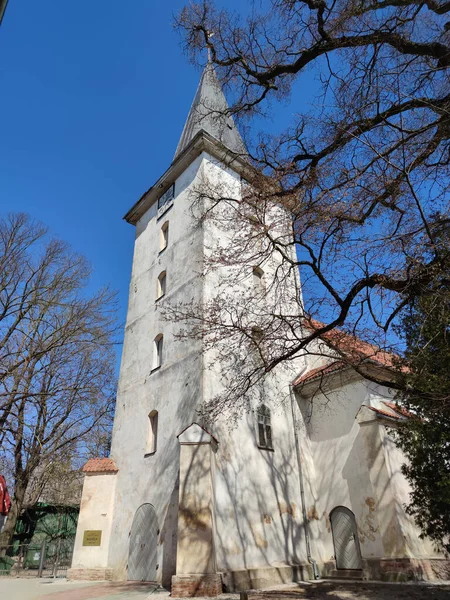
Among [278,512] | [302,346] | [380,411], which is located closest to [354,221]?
[302,346]

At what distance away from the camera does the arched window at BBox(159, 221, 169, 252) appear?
19.9m

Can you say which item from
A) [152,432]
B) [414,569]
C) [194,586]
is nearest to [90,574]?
[152,432]

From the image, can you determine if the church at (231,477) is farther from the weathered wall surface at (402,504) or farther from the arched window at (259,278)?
the arched window at (259,278)

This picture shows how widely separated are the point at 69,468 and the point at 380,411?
56.6 feet

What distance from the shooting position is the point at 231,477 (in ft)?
42.2

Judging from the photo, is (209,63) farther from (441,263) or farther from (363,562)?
(363,562)

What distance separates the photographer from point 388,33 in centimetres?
753

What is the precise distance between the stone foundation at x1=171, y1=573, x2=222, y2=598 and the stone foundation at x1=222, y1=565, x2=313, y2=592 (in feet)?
1.99

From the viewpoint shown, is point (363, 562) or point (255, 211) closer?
point (255, 211)

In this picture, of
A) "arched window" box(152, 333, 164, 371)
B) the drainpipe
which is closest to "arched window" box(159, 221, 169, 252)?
"arched window" box(152, 333, 164, 371)

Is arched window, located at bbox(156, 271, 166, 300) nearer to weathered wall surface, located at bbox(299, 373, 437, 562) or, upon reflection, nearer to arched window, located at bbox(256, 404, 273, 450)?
arched window, located at bbox(256, 404, 273, 450)

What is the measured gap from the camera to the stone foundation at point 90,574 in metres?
14.3

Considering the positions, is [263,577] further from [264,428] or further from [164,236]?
[164,236]

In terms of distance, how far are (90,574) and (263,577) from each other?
5.98 meters
